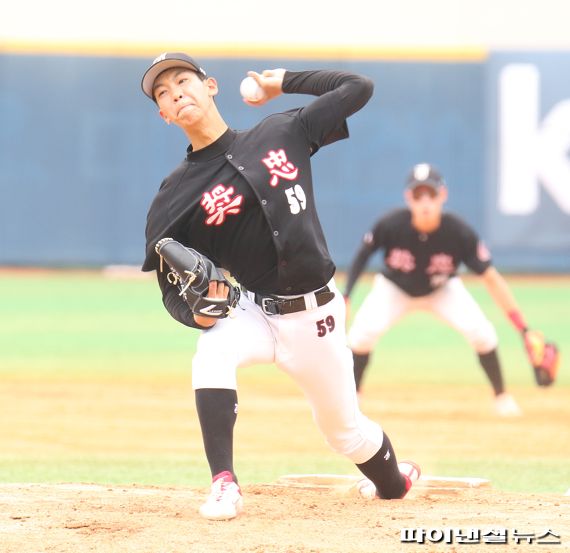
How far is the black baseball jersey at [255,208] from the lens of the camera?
4.66 meters

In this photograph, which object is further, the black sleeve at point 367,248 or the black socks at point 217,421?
the black sleeve at point 367,248

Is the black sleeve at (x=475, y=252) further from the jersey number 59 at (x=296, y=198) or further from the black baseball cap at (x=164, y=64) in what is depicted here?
the black baseball cap at (x=164, y=64)

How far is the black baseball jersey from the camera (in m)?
4.66

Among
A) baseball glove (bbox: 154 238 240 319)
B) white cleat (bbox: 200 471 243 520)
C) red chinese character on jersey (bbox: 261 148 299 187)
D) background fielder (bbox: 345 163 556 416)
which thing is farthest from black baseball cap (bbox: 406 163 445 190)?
white cleat (bbox: 200 471 243 520)

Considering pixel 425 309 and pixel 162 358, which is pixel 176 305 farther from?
pixel 162 358

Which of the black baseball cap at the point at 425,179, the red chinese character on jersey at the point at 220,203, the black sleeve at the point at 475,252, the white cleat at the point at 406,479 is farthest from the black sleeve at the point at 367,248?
the red chinese character on jersey at the point at 220,203

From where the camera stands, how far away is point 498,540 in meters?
4.27

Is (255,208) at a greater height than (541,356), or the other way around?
(255,208)

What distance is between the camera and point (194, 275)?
442 cm

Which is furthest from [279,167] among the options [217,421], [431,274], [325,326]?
[431,274]

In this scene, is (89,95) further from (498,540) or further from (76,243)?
(498,540)

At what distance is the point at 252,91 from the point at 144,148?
44.5 ft

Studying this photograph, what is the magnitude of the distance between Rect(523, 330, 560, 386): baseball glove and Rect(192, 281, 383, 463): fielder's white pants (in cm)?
397

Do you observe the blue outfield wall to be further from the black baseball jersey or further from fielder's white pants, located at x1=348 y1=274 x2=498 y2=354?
the black baseball jersey
